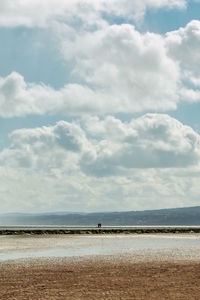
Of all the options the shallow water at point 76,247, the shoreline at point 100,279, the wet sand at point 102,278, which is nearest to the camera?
the shoreline at point 100,279

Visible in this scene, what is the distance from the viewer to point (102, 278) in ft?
101

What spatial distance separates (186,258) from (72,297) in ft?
75.0

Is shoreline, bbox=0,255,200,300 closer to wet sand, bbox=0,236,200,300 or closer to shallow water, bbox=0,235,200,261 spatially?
wet sand, bbox=0,236,200,300

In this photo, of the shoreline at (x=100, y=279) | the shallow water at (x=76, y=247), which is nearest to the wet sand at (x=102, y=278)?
the shoreline at (x=100, y=279)

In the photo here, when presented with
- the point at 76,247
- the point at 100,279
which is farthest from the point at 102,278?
the point at 76,247

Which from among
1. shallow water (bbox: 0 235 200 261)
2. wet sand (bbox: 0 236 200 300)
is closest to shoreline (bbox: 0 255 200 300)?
wet sand (bbox: 0 236 200 300)

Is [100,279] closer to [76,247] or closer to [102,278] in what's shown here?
[102,278]

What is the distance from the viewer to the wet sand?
81.9 ft

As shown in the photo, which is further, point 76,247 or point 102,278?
point 76,247

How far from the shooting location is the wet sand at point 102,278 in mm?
24969

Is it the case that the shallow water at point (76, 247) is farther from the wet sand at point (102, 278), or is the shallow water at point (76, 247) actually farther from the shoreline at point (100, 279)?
the shoreline at point (100, 279)

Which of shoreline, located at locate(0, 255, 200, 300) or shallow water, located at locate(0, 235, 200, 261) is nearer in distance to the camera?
shoreline, located at locate(0, 255, 200, 300)

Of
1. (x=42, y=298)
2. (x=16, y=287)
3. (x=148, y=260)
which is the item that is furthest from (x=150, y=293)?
(x=148, y=260)

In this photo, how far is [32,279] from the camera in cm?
3105
